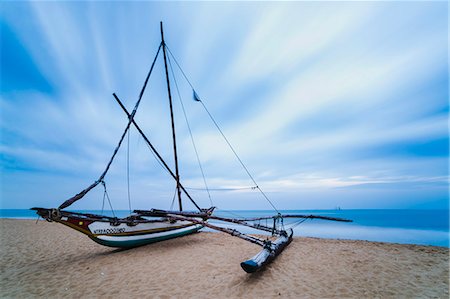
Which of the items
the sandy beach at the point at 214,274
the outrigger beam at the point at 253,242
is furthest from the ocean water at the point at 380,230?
the sandy beach at the point at 214,274

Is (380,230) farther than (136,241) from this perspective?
Yes

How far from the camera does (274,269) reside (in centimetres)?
742

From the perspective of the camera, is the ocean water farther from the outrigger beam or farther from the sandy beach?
the sandy beach

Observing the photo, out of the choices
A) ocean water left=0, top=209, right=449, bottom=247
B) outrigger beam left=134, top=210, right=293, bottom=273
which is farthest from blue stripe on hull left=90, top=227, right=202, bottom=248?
ocean water left=0, top=209, right=449, bottom=247

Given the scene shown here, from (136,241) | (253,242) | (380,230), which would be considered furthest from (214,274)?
(380,230)

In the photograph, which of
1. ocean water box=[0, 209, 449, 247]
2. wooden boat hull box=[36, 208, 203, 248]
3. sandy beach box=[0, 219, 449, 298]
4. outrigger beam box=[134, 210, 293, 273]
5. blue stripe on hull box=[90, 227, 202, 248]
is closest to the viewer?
sandy beach box=[0, 219, 449, 298]

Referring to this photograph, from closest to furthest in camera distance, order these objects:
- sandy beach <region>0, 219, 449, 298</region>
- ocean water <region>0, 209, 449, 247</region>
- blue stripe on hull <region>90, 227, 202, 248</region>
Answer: sandy beach <region>0, 219, 449, 298</region> → blue stripe on hull <region>90, 227, 202, 248</region> → ocean water <region>0, 209, 449, 247</region>

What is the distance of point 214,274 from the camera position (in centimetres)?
700

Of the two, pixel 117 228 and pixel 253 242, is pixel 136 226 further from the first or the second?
pixel 253 242

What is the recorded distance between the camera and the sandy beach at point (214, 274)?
5.71 meters

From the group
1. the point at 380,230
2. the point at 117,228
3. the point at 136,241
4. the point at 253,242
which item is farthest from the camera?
the point at 380,230

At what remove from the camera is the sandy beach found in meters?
5.71

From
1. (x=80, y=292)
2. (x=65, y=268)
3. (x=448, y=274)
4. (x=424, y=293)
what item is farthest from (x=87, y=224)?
(x=448, y=274)

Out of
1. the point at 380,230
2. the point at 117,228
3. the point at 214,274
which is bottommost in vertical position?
the point at 380,230
